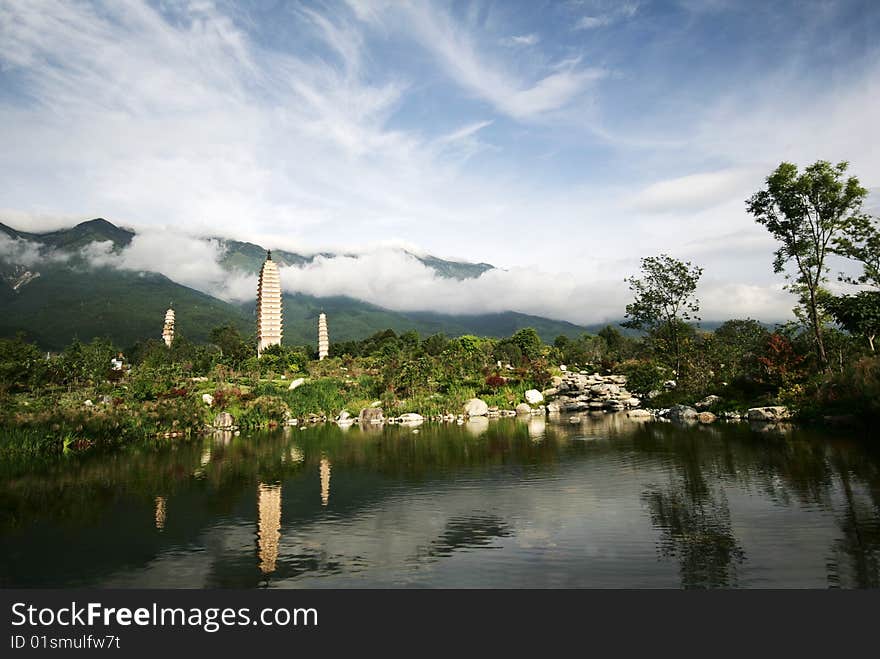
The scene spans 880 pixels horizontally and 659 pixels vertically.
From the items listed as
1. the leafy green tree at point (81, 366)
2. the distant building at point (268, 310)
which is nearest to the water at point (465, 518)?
the leafy green tree at point (81, 366)

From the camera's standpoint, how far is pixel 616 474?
1412 cm

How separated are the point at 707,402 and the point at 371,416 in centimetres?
2073

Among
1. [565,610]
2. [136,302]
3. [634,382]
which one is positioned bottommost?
[565,610]

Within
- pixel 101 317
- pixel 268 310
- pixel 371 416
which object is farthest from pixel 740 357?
pixel 101 317

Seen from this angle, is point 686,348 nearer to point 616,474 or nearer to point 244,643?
point 616,474

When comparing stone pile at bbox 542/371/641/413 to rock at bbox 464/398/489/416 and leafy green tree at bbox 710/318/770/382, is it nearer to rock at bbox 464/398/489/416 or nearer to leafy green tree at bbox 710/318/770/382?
rock at bbox 464/398/489/416

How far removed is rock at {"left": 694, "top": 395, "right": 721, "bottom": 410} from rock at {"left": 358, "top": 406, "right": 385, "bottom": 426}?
19.4m

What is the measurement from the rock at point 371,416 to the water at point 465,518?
15.6m

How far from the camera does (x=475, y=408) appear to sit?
3716 centimetres

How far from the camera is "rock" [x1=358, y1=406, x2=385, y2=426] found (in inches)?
1374

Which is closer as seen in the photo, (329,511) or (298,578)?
(298,578)

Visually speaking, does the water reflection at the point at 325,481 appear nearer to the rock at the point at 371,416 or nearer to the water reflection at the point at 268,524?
the water reflection at the point at 268,524

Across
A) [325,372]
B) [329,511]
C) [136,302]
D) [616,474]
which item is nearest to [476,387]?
[325,372]

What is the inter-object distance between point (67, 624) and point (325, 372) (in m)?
42.3
